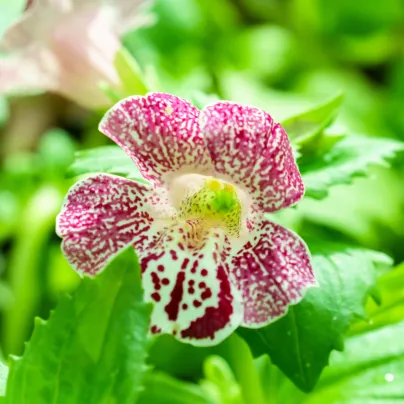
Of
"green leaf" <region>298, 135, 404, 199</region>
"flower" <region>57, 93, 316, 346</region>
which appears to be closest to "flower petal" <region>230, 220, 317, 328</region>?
"flower" <region>57, 93, 316, 346</region>

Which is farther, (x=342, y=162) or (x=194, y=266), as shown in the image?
(x=342, y=162)

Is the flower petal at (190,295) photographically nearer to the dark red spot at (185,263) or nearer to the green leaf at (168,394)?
the dark red spot at (185,263)

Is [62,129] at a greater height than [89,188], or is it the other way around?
[89,188]

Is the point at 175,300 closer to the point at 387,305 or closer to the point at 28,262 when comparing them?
the point at 387,305

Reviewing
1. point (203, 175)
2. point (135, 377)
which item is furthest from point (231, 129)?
point (135, 377)

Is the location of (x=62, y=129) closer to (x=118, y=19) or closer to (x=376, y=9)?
(x=376, y=9)

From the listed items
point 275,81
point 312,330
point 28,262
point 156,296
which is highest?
point 156,296

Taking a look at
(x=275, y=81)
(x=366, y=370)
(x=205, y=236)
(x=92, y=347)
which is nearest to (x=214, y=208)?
(x=205, y=236)
